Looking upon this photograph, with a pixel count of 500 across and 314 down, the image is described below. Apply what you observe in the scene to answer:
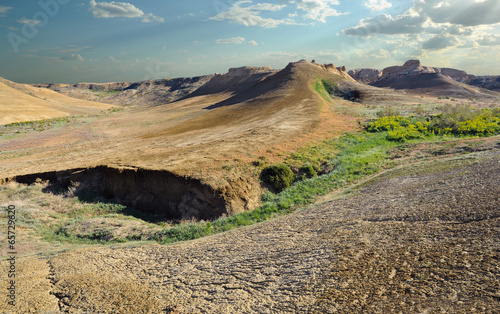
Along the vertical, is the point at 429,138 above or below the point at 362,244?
above

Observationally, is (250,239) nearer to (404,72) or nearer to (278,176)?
(278,176)

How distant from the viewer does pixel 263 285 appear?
597 centimetres

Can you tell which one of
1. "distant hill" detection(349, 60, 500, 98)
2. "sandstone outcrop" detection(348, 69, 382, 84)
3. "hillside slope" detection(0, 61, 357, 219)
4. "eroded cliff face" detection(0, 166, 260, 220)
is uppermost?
"sandstone outcrop" detection(348, 69, 382, 84)

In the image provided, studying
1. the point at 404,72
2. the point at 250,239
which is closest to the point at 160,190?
the point at 250,239

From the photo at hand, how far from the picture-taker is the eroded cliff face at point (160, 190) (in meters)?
14.9

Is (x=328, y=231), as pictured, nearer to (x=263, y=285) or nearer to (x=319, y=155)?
(x=263, y=285)

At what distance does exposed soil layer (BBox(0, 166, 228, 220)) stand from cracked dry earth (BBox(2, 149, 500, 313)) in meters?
5.26

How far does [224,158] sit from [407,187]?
11395mm

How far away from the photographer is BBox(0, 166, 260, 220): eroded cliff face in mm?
14906

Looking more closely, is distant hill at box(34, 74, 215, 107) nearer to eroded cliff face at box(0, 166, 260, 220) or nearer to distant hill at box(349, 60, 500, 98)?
distant hill at box(349, 60, 500, 98)

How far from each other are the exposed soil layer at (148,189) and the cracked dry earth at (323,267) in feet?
17.3

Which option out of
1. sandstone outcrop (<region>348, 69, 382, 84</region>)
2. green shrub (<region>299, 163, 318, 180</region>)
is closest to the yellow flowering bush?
green shrub (<region>299, 163, 318, 180</region>)

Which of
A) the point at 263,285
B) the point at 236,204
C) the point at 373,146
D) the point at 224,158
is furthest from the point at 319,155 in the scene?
the point at 263,285

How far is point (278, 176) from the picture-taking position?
17.5 metres
